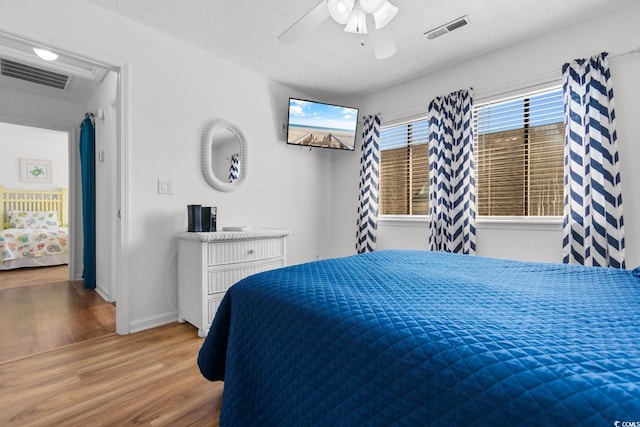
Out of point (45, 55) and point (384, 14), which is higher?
point (45, 55)

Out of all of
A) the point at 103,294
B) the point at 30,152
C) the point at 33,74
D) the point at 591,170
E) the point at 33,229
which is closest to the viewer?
the point at 591,170

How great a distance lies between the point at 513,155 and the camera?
8.52ft

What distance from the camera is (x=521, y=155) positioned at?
8.39 ft

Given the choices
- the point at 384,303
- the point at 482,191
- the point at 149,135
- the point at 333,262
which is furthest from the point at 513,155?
the point at 149,135

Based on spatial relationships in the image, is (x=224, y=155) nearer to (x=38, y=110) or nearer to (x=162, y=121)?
(x=162, y=121)

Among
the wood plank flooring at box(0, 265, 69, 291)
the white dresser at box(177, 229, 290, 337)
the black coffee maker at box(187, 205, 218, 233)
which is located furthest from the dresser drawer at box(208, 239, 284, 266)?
the wood plank flooring at box(0, 265, 69, 291)

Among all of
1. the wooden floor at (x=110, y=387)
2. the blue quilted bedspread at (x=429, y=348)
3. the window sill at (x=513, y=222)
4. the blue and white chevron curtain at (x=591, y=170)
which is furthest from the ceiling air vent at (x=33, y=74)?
the blue and white chevron curtain at (x=591, y=170)

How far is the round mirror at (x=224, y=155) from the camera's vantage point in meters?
2.69

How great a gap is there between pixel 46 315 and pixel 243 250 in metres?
1.85

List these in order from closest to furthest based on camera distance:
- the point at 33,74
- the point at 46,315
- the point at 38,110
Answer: the point at 46,315 < the point at 33,74 < the point at 38,110

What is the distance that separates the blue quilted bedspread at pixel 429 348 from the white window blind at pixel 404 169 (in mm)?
1944

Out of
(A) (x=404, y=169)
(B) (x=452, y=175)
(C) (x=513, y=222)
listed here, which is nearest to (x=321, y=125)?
(A) (x=404, y=169)

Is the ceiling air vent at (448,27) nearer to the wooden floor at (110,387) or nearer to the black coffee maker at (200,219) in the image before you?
the black coffee maker at (200,219)

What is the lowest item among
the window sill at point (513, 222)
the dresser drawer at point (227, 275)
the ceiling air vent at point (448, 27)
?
the dresser drawer at point (227, 275)
